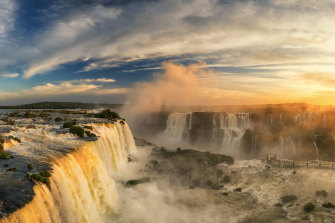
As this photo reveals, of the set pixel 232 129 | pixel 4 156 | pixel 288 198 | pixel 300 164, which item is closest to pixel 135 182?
pixel 4 156

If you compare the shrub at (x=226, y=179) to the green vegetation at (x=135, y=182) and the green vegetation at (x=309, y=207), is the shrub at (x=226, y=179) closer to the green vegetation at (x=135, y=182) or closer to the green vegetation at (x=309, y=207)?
the green vegetation at (x=309, y=207)

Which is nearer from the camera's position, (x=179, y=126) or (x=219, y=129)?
(x=219, y=129)

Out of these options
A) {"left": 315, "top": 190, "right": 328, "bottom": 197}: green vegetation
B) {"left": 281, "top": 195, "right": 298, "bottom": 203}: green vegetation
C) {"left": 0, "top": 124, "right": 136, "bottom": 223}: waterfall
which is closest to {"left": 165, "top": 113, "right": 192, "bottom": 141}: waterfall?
{"left": 281, "top": 195, "right": 298, "bottom": 203}: green vegetation

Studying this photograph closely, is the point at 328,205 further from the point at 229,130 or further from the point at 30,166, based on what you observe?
the point at 229,130

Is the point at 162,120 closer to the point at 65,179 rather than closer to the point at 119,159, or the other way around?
the point at 119,159

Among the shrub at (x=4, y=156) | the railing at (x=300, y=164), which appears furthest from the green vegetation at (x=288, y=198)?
the shrub at (x=4, y=156)

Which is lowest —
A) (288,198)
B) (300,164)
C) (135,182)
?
(288,198)
